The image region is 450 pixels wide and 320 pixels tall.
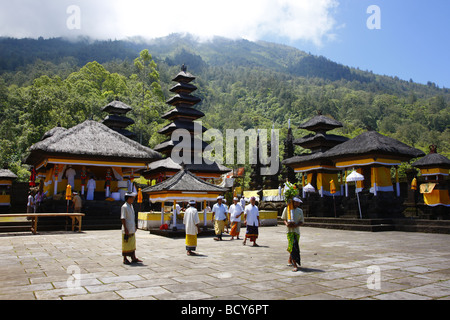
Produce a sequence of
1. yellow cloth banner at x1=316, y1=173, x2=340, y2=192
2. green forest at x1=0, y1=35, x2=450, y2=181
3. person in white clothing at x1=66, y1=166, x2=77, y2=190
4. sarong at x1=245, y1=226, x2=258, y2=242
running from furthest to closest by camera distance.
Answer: green forest at x1=0, y1=35, x2=450, y2=181 < yellow cloth banner at x1=316, y1=173, x2=340, y2=192 < person in white clothing at x1=66, y1=166, x2=77, y2=190 < sarong at x1=245, y1=226, x2=258, y2=242

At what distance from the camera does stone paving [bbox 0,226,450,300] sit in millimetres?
5031

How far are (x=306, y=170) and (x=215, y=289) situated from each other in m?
19.7

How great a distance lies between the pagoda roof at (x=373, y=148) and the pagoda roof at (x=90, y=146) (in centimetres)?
1098

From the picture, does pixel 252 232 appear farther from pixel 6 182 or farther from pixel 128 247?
pixel 6 182

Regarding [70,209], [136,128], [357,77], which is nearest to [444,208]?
[70,209]

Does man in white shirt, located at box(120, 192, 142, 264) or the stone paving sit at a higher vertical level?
man in white shirt, located at box(120, 192, 142, 264)

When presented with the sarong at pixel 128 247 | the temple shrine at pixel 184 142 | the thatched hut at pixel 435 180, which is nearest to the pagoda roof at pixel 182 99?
the temple shrine at pixel 184 142

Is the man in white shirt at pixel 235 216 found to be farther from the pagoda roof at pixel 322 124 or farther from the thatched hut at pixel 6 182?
the thatched hut at pixel 6 182

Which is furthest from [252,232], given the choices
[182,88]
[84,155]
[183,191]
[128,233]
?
[182,88]

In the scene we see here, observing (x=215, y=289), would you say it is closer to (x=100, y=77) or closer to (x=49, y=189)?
(x=49, y=189)

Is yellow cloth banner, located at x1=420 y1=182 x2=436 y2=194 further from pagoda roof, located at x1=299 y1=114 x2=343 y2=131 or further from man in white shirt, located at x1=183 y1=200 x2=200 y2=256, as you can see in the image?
man in white shirt, located at x1=183 y1=200 x2=200 y2=256

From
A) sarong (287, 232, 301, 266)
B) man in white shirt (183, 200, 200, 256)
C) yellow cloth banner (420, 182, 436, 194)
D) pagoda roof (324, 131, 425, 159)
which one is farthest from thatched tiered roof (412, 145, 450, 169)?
man in white shirt (183, 200, 200, 256)

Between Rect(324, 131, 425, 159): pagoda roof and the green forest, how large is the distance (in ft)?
7.05

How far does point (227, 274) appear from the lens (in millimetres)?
6445
